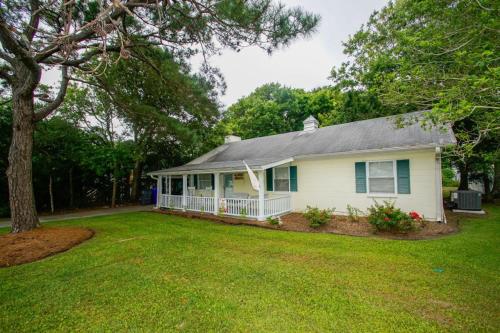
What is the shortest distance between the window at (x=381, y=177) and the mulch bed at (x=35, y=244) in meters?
10.0

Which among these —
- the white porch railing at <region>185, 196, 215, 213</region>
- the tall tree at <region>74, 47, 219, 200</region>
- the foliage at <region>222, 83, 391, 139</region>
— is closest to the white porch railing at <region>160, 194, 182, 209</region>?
the white porch railing at <region>185, 196, 215, 213</region>

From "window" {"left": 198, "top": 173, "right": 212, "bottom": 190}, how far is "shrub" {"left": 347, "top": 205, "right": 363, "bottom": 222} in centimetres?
777

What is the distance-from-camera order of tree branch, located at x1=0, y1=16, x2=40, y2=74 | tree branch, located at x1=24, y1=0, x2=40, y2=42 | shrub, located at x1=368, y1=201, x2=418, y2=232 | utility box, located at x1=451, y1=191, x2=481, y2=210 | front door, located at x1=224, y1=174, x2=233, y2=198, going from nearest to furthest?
1. tree branch, located at x1=0, y1=16, x2=40, y2=74
2. tree branch, located at x1=24, y1=0, x2=40, y2=42
3. shrub, located at x1=368, y1=201, x2=418, y2=232
4. utility box, located at x1=451, y1=191, x2=481, y2=210
5. front door, located at x1=224, y1=174, x2=233, y2=198

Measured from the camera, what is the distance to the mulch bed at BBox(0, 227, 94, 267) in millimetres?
5215

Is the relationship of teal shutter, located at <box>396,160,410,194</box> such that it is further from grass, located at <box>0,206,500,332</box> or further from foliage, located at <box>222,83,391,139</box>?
foliage, located at <box>222,83,391,139</box>

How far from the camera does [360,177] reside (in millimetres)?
8820

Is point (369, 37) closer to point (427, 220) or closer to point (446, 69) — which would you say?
point (446, 69)

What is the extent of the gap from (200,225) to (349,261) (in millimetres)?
5701

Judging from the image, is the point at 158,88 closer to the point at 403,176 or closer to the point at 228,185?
the point at 228,185

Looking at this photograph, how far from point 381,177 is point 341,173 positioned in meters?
1.45

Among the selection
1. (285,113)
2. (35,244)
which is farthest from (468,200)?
(285,113)

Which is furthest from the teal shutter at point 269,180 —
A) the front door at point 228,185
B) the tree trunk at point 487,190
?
the tree trunk at point 487,190

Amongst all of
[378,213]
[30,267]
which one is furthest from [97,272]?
[378,213]

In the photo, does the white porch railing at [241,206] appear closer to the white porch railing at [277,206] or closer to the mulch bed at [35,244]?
the white porch railing at [277,206]
